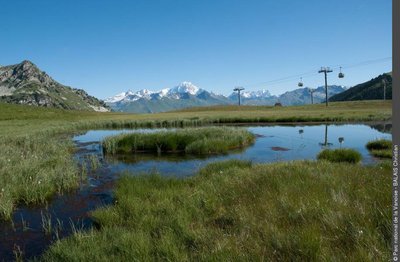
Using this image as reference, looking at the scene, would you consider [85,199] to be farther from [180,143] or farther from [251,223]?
[180,143]

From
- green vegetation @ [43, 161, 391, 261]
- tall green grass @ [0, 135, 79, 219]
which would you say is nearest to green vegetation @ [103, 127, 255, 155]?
tall green grass @ [0, 135, 79, 219]

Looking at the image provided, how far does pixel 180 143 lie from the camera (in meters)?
30.1

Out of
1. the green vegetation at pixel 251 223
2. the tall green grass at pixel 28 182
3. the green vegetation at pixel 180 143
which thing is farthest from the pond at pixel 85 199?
the green vegetation at pixel 180 143

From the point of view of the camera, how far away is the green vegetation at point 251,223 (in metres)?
5.81

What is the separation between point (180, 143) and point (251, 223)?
22.7 m

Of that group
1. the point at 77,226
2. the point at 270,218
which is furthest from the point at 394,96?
the point at 77,226

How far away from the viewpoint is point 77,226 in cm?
1077

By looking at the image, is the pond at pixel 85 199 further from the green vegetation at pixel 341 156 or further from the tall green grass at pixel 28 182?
the green vegetation at pixel 341 156

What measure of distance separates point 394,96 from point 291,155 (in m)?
23.0

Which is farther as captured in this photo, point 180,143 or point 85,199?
point 180,143

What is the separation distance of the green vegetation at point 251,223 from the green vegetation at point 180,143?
1564 cm

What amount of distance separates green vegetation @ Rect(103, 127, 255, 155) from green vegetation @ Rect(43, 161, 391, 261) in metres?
15.6

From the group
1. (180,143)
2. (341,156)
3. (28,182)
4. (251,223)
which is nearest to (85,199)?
(28,182)

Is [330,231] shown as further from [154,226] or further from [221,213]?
[154,226]
